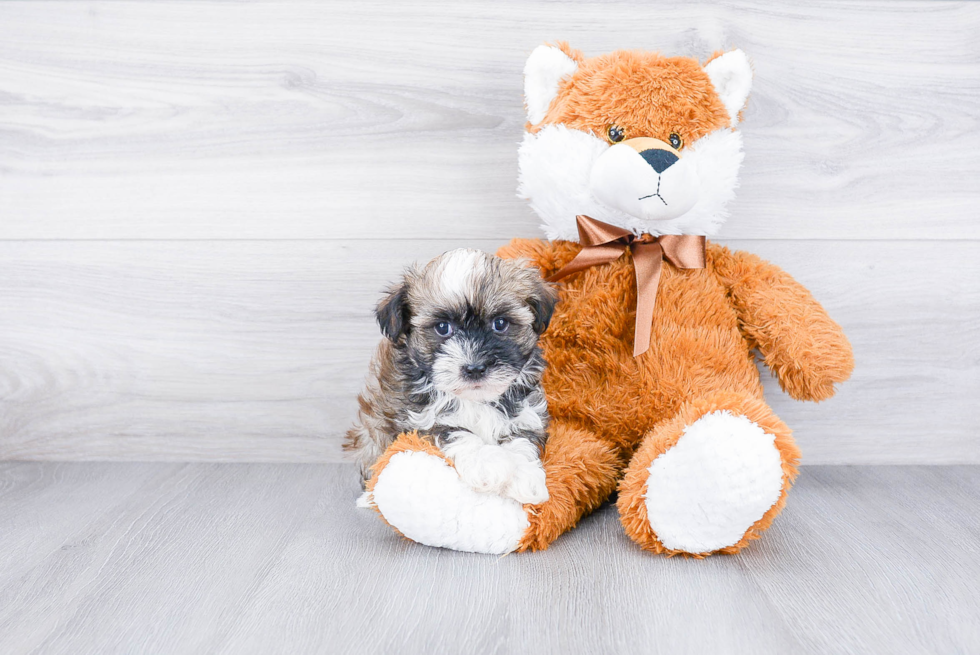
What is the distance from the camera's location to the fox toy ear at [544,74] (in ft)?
5.07

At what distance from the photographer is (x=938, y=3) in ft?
5.91

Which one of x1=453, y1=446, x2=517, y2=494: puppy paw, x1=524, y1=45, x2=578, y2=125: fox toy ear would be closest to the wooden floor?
x1=453, y1=446, x2=517, y2=494: puppy paw

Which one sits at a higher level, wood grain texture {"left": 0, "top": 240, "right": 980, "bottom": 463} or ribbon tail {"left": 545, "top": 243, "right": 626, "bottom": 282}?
ribbon tail {"left": 545, "top": 243, "right": 626, "bottom": 282}

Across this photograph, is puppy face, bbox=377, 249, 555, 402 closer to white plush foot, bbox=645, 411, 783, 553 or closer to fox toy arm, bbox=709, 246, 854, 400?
white plush foot, bbox=645, 411, 783, 553

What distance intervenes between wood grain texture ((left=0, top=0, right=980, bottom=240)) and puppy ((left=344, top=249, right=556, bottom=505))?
0.50m

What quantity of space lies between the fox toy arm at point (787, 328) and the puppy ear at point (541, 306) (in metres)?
0.47

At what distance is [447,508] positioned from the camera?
1335 millimetres

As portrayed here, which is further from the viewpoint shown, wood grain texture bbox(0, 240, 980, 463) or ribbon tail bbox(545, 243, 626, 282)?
wood grain texture bbox(0, 240, 980, 463)

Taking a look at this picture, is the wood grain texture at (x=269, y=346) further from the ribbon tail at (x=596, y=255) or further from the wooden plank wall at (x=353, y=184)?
the ribbon tail at (x=596, y=255)

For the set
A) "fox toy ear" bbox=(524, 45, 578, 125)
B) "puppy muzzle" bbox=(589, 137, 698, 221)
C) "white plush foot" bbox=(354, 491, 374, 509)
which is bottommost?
"white plush foot" bbox=(354, 491, 374, 509)

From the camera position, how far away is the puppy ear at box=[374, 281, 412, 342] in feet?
4.59

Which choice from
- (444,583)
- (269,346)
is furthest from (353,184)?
(444,583)

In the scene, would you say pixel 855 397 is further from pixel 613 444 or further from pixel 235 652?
pixel 235 652

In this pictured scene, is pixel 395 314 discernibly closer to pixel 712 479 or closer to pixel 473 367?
pixel 473 367
